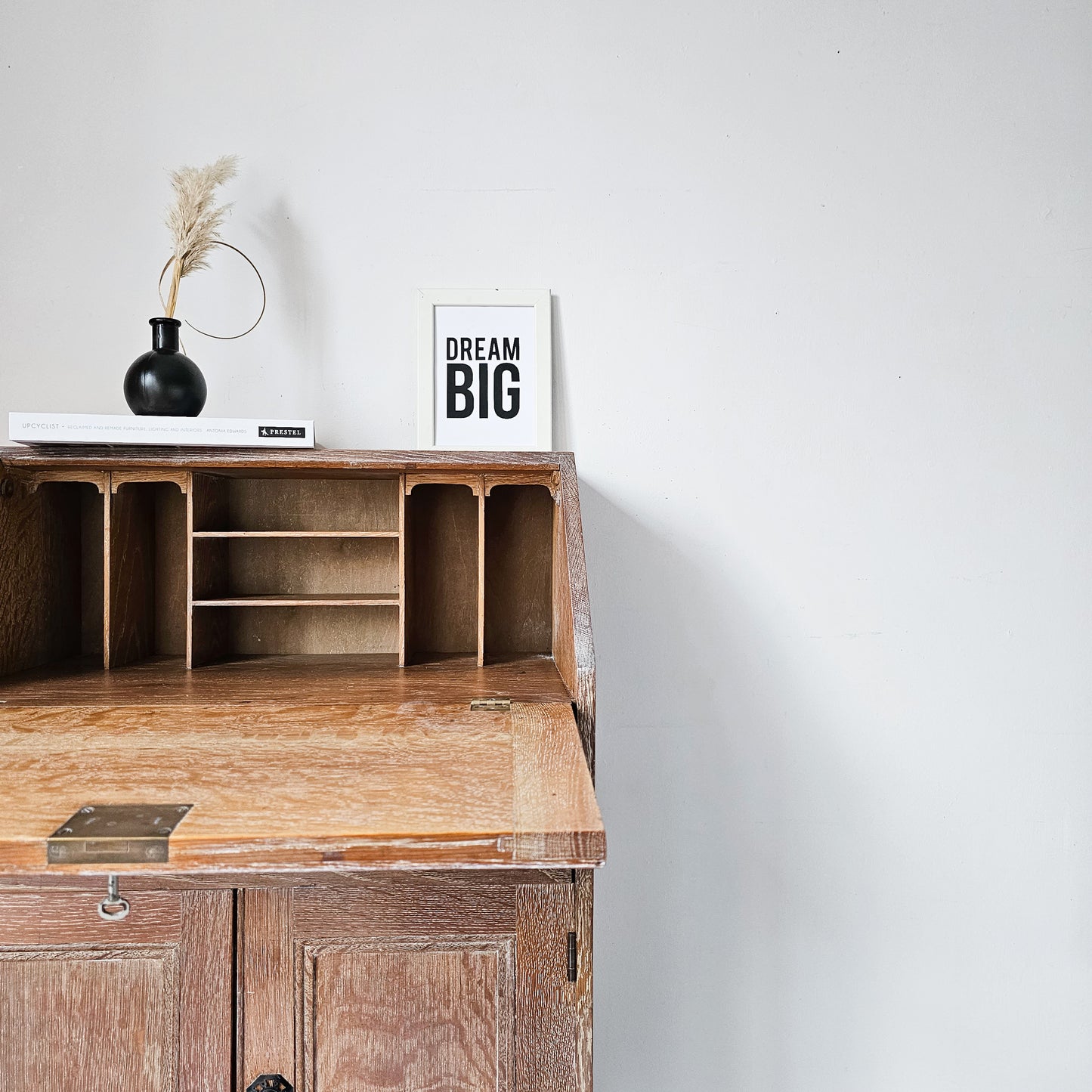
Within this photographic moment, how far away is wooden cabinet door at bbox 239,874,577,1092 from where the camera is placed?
100 cm

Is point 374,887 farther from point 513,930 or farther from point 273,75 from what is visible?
point 273,75

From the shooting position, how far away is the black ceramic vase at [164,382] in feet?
4.58

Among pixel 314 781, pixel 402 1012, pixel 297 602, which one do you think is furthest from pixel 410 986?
pixel 297 602

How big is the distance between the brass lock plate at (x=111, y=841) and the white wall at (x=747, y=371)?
1.01 metres

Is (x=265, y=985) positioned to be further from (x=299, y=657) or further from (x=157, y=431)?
(x=157, y=431)

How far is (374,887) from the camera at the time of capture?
39.4 inches

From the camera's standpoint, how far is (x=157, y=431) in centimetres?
131

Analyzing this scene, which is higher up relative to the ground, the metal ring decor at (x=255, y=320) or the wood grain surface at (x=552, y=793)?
the metal ring decor at (x=255, y=320)

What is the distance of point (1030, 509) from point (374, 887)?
1.57 m

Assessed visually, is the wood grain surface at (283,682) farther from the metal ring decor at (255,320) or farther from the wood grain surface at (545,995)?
the metal ring decor at (255,320)

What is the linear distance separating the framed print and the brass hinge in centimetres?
63

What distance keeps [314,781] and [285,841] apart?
0.13 m

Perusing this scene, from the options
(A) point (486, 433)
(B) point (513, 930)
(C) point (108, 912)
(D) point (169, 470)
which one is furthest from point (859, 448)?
(C) point (108, 912)

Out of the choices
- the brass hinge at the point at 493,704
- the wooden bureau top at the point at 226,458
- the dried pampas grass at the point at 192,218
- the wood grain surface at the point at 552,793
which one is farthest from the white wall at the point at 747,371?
the wood grain surface at the point at 552,793
